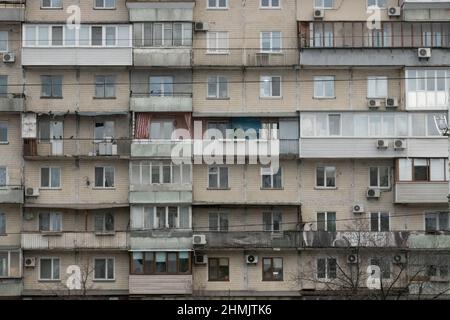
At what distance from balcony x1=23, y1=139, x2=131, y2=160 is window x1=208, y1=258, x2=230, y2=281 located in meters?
5.16

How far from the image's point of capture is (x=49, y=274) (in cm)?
3347

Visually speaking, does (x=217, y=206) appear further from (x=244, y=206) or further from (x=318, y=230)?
(x=318, y=230)

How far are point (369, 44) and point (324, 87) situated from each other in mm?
2318

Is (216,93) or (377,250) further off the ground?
(216,93)

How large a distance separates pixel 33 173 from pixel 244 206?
26.4ft

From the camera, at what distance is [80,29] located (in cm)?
3388

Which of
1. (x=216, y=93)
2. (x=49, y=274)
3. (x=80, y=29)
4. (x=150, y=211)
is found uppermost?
(x=80, y=29)

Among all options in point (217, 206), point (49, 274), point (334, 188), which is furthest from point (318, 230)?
point (49, 274)

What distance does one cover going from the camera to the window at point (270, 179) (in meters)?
33.7

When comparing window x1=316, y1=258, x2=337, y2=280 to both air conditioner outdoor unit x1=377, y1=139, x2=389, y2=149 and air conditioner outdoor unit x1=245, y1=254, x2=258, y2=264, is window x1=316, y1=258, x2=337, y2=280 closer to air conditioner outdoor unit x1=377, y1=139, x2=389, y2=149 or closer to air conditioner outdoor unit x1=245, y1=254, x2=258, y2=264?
air conditioner outdoor unit x1=245, y1=254, x2=258, y2=264

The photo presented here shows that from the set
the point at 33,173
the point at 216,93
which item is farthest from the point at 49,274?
the point at 216,93

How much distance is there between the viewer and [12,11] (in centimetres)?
3359

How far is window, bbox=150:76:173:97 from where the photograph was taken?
33844mm
